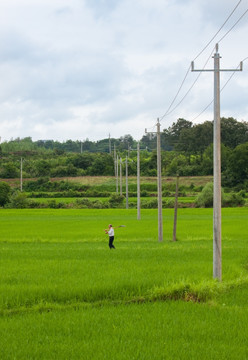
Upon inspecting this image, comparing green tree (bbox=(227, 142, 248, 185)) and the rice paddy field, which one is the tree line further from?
the rice paddy field

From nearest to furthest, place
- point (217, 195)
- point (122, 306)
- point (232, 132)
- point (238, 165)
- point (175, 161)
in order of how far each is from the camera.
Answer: point (122, 306) → point (217, 195) → point (238, 165) → point (175, 161) → point (232, 132)

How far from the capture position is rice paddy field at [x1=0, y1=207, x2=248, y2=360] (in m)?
8.77

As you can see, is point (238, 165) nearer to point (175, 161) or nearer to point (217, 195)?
point (175, 161)

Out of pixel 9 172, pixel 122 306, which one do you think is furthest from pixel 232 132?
pixel 122 306

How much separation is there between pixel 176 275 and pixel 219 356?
22.9 feet

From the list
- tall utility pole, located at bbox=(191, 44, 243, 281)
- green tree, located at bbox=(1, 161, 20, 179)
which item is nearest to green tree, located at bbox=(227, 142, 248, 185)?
green tree, located at bbox=(1, 161, 20, 179)

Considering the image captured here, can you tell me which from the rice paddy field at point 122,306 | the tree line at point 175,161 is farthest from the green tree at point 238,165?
the rice paddy field at point 122,306

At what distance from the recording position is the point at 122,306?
12.0 m

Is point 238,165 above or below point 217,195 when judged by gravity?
above

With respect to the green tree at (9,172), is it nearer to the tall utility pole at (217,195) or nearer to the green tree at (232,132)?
the green tree at (232,132)

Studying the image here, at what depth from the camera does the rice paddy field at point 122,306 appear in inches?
345

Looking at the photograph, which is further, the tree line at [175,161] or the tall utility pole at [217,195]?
the tree line at [175,161]

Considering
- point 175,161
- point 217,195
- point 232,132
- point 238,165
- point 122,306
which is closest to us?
point 122,306

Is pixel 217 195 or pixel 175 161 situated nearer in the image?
pixel 217 195
